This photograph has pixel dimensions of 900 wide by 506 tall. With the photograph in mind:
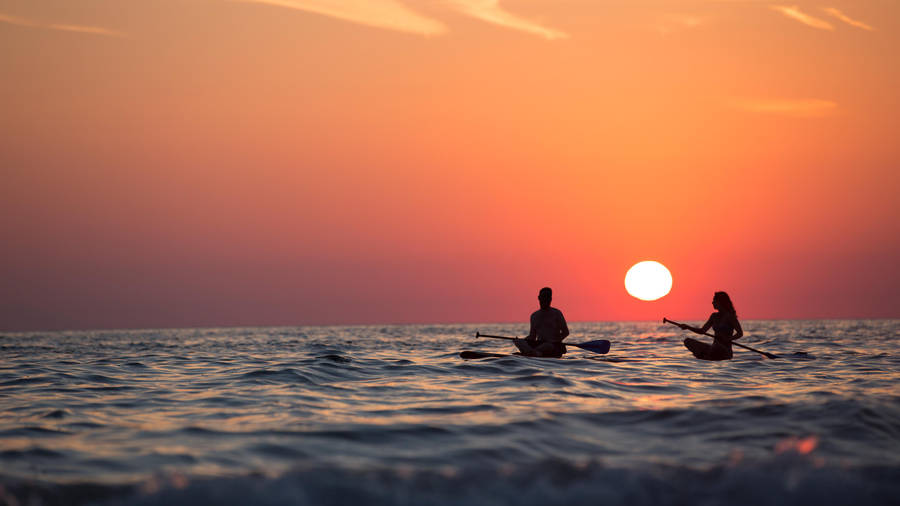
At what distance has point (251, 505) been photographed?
21.5 ft

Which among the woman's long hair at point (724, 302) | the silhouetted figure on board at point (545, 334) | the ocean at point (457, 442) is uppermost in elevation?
the woman's long hair at point (724, 302)

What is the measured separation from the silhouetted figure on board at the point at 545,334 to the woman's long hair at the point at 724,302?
15.1 feet

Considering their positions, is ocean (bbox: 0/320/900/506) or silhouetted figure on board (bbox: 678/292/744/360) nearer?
ocean (bbox: 0/320/900/506)

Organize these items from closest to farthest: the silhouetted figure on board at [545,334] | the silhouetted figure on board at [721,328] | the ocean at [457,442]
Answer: the ocean at [457,442]
the silhouetted figure on board at [545,334]
the silhouetted figure on board at [721,328]

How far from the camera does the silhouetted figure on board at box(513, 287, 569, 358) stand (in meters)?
19.5

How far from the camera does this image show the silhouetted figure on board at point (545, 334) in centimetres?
1948

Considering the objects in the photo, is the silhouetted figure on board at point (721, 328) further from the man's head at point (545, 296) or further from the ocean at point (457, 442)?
the ocean at point (457, 442)

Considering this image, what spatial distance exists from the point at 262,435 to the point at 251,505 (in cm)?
279

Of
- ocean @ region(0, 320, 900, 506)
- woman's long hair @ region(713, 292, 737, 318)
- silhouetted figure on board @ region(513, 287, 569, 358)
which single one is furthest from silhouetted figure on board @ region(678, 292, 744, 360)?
ocean @ region(0, 320, 900, 506)

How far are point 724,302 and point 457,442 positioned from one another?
13.7m

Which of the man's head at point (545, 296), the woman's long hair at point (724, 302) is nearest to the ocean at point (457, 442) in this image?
the man's head at point (545, 296)

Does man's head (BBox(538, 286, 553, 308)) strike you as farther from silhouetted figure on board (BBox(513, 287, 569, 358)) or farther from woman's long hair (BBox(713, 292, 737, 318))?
woman's long hair (BBox(713, 292, 737, 318))

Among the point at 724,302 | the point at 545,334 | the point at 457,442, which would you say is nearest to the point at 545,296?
the point at 545,334

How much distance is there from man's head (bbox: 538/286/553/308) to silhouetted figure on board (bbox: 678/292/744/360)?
395 centimetres
